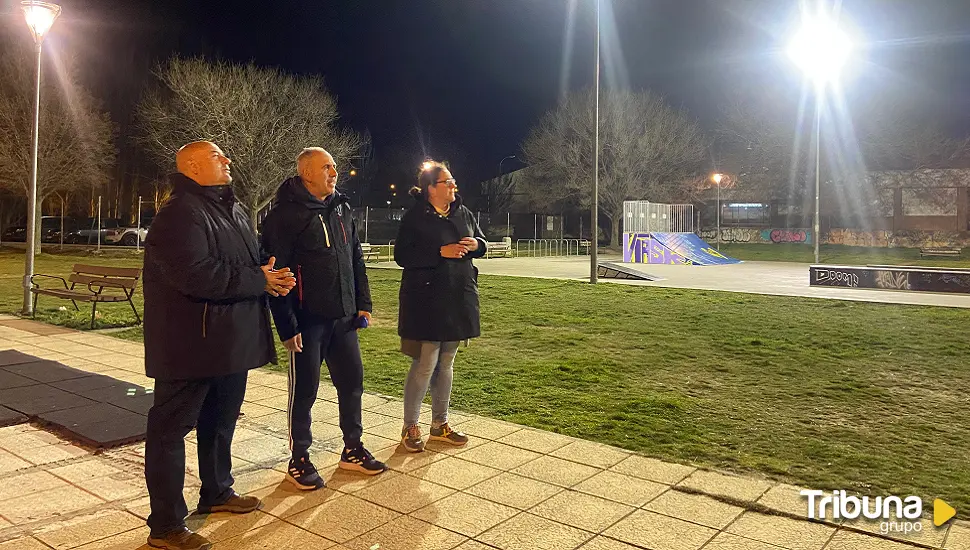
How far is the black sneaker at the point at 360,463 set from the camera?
4.25 m

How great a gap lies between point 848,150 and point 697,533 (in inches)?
1710

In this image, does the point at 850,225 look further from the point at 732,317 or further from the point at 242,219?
the point at 242,219

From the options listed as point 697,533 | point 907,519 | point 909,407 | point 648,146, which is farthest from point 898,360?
point 648,146

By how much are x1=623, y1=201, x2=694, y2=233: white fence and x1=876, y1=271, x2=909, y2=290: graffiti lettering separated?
12693 mm

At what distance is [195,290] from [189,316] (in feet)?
0.45

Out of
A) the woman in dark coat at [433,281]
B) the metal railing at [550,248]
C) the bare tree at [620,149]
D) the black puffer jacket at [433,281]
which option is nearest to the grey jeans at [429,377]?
the woman in dark coat at [433,281]

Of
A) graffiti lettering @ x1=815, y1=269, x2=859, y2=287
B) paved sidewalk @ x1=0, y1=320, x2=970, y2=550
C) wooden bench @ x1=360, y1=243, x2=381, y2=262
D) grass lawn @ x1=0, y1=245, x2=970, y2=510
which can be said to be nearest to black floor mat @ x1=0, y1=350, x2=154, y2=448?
paved sidewalk @ x1=0, y1=320, x2=970, y2=550

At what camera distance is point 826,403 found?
19.9ft

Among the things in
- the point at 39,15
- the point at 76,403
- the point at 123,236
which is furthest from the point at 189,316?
the point at 123,236

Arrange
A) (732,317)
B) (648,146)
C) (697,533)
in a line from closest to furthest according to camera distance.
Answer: (697,533) < (732,317) < (648,146)

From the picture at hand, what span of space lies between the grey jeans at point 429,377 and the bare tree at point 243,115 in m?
26.3

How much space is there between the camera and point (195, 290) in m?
3.25

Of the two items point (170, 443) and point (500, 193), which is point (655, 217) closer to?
point (500, 193)

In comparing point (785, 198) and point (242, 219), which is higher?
point (785, 198)
